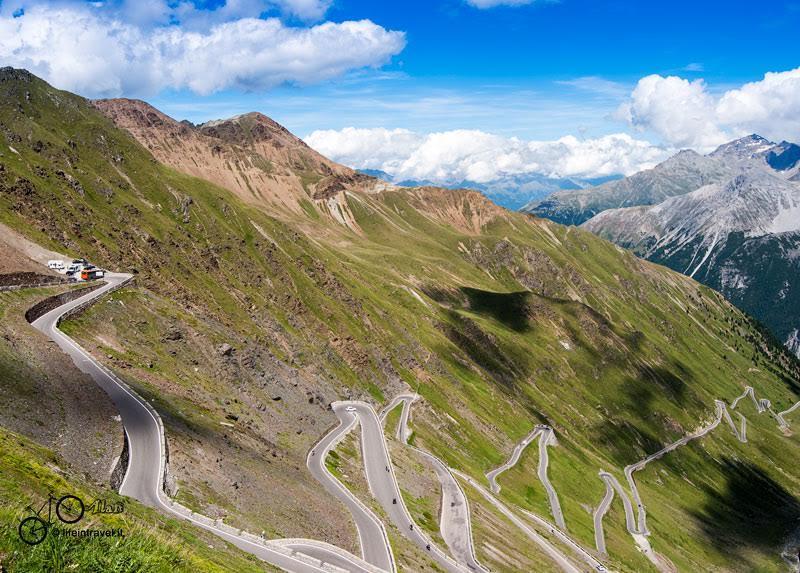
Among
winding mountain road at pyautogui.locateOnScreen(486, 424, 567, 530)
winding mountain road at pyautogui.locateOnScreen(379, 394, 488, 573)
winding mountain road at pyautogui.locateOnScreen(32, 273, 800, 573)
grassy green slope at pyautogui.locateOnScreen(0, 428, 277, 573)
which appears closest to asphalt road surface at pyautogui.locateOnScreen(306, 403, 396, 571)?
winding mountain road at pyautogui.locateOnScreen(32, 273, 800, 573)

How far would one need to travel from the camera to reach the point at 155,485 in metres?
42.7

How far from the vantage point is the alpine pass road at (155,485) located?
41.0 meters

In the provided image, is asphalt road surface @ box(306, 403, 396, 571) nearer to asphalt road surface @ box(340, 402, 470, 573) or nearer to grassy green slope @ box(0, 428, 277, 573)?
asphalt road surface @ box(340, 402, 470, 573)

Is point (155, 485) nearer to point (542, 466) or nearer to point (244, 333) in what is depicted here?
point (244, 333)

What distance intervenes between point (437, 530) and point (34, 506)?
62.6m

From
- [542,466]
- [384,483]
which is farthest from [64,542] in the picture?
[542,466]

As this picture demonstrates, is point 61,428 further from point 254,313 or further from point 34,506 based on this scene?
point 254,313

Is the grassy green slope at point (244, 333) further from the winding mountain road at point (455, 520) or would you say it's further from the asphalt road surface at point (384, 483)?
Result: the winding mountain road at point (455, 520)

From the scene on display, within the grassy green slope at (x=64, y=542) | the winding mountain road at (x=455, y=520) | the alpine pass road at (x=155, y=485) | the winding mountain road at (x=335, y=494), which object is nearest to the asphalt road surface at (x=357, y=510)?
the winding mountain road at (x=335, y=494)

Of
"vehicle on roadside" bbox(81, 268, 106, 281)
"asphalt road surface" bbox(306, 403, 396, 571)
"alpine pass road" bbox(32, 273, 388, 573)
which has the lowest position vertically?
"asphalt road surface" bbox(306, 403, 396, 571)

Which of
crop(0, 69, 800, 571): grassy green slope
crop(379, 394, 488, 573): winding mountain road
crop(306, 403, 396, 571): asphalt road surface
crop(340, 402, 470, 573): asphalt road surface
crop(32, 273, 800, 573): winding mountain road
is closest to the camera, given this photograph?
crop(32, 273, 800, 573): winding mountain road

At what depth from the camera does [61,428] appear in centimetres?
4253

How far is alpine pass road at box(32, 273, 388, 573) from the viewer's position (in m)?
41.0

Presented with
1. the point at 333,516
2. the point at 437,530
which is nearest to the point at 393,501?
the point at 437,530
